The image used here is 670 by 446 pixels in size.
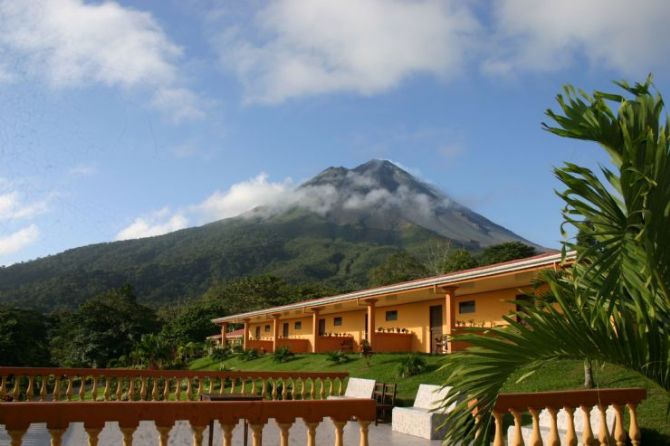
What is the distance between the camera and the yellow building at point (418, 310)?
53.6 ft

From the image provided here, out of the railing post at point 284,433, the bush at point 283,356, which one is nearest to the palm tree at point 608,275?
the railing post at point 284,433

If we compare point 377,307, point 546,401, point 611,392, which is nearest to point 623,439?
point 611,392

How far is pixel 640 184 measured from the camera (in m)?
3.25

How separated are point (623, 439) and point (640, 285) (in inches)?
73.6

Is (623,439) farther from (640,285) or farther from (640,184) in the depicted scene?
(640,184)

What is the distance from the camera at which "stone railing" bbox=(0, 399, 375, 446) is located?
3.60 m

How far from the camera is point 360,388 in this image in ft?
38.4

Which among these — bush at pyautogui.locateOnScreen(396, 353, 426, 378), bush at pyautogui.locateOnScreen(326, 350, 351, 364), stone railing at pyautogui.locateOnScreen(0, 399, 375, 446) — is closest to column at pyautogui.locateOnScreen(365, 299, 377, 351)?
bush at pyautogui.locateOnScreen(326, 350, 351, 364)

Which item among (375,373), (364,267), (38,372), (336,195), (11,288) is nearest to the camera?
(38,372)

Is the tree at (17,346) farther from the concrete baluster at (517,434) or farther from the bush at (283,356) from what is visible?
the concrete baluster at (517,434)

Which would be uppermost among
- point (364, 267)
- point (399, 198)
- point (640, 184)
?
point (399, 198)

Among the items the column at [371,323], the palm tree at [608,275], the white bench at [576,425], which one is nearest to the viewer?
the palm tree at [608,275]

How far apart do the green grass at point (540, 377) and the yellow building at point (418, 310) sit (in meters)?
1.55

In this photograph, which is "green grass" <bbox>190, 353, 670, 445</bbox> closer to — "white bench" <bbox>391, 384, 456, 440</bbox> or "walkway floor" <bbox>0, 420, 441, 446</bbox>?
"white bench" <bbox>391, 384, 456, 440</bbox>
